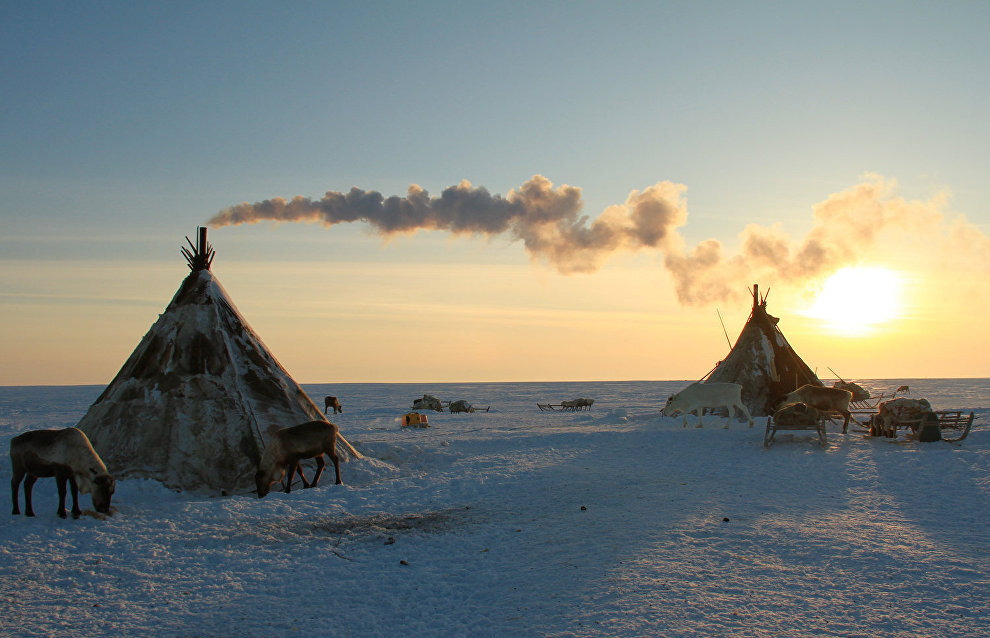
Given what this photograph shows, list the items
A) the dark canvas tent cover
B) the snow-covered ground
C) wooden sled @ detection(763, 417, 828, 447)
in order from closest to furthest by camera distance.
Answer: the snow-covered ground < wooden sled @ detection(763, 417, 828, 447) < the dark canvas tent cover

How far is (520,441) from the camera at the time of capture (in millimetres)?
25203

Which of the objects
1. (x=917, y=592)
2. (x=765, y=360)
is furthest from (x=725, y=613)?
(x=765, y=360)

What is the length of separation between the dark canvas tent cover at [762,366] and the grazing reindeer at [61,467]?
2770 cm

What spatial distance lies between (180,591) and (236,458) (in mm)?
7031

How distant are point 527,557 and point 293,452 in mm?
7081

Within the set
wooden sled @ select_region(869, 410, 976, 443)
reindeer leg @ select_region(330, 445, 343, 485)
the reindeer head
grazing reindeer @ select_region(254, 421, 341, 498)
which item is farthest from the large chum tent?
wooden sled @ select_region(869, 410, 976, 443)

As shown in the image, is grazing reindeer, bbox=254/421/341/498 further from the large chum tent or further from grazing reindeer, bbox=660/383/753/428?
grazing reindeer, bbox=660/383/753/428

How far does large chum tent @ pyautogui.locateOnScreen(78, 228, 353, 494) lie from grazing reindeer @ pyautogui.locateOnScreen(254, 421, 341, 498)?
780 millimetres

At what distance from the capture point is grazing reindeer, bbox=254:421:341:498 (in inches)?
562

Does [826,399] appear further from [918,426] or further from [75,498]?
[75,498]

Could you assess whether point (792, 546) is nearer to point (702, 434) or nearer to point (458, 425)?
point (702, 434)

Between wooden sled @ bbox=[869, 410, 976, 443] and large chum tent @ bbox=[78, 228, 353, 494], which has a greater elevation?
large chum tent @ bbox=[78, 228, 353, 494]

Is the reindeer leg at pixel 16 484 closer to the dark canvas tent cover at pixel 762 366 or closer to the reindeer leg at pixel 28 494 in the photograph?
the reindeer leg at pixel 28 494

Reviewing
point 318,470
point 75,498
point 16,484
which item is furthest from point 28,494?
point 318,470
